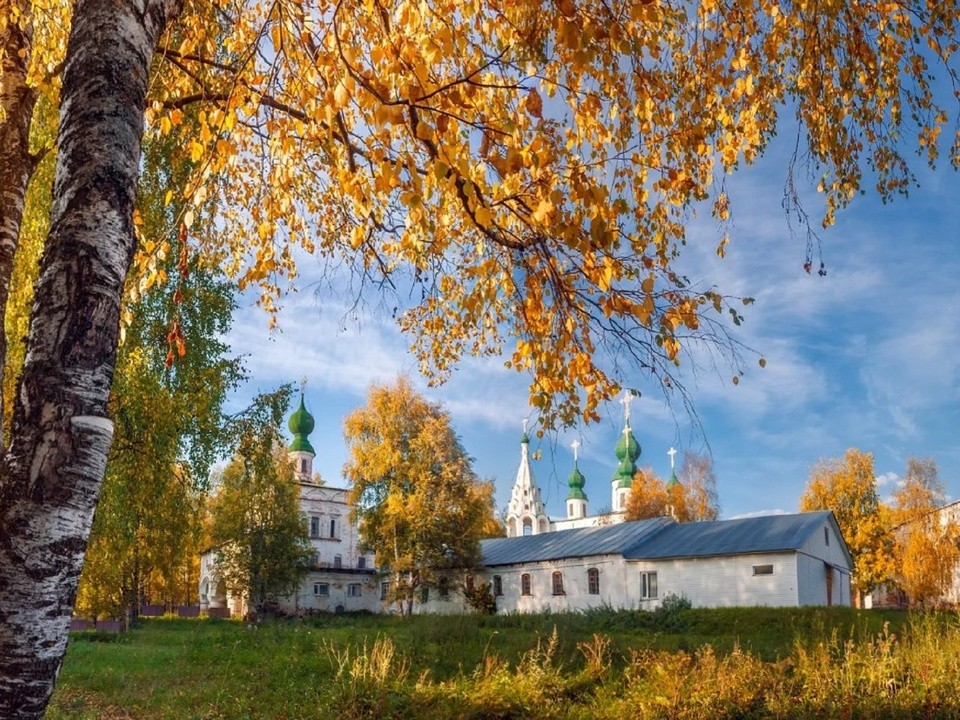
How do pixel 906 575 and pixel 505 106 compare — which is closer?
pixel 505 106

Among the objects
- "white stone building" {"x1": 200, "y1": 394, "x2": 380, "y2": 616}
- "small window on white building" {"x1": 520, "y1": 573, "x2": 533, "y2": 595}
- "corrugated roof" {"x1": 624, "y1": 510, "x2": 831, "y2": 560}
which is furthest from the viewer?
"white stone building" {"x1": 200, "y1": 394, "x2": 380, "y2": 616}

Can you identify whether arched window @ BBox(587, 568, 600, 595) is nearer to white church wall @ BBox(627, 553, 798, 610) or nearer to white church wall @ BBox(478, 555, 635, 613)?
white church wall @ BBox(478, 555, 635, 613)

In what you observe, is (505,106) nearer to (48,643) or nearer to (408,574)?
(48,643)

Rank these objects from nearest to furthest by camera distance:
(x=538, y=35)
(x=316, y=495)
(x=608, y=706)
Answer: (x=538, y=35)
(x=608, y=706)
(x=316, y=495)

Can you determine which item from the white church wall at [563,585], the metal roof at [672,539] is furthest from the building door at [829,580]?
the white church wall at [563,585]

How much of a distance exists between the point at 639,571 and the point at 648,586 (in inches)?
28.1

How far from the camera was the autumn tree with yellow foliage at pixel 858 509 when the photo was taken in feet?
134

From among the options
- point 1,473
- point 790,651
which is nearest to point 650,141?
point 1,473

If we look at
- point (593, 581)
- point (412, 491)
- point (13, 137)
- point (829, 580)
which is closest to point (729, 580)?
point (829, 580)

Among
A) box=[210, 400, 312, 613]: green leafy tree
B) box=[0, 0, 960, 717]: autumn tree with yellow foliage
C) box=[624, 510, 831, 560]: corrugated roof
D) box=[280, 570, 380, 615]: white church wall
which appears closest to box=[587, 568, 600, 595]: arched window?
box=[624, 510, 831, 560]: corrugated roof

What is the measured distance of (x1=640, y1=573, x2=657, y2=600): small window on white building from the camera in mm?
33562

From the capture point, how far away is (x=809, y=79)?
6719 mm

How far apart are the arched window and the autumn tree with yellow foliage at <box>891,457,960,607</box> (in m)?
13.1

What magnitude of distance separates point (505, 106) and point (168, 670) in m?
11.5
